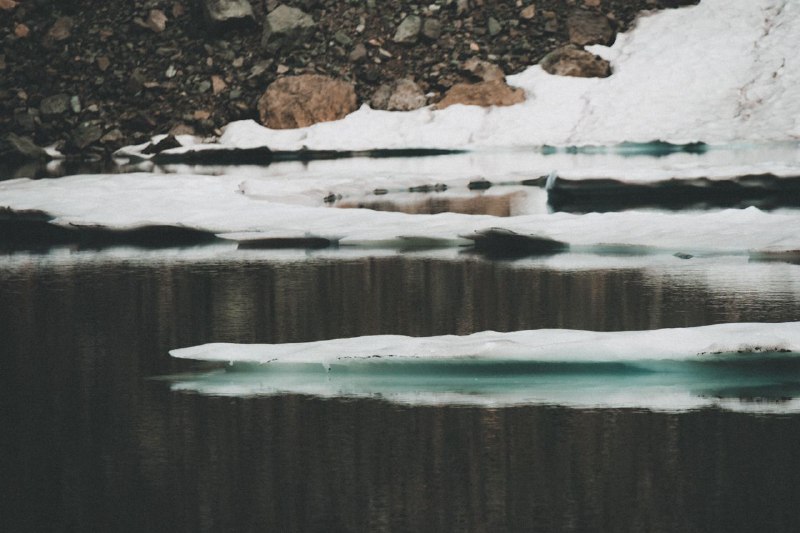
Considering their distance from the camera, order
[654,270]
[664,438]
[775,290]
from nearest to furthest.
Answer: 1. [664,438]
2. [775,290]
3. [654,270]

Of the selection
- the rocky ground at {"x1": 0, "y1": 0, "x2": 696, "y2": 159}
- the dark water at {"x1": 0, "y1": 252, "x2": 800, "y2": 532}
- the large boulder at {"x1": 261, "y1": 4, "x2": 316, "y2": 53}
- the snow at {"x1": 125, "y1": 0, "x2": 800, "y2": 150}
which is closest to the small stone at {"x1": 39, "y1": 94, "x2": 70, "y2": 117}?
the rocky ground at {"x1": 0, "y1": 0, "x2": 696, "y2": 159}

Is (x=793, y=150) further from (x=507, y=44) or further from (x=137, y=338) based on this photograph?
(x=137, y=338)

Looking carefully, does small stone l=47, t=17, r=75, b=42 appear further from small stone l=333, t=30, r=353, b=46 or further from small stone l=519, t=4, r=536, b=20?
small stone l=519, t=4, r=536, b=20

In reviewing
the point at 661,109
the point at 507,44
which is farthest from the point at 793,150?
the point at 507,44

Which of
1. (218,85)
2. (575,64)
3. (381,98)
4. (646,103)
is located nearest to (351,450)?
(646,103)

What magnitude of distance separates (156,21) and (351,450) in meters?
24.1

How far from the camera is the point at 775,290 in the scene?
283 inches

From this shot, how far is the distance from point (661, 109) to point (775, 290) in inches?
629

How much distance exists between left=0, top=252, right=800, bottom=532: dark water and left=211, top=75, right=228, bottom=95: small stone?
19104 mm

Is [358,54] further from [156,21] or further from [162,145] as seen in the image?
[162,145]

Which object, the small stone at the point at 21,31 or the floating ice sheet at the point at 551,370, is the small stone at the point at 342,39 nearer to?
the small stone at the point at 21,31

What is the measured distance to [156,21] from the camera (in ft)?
88.8

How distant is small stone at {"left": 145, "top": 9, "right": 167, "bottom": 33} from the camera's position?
26984mm

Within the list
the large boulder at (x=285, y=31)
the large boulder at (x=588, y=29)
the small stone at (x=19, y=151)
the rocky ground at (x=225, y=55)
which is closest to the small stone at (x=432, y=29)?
the rocky ground at (x=225, y=55)
